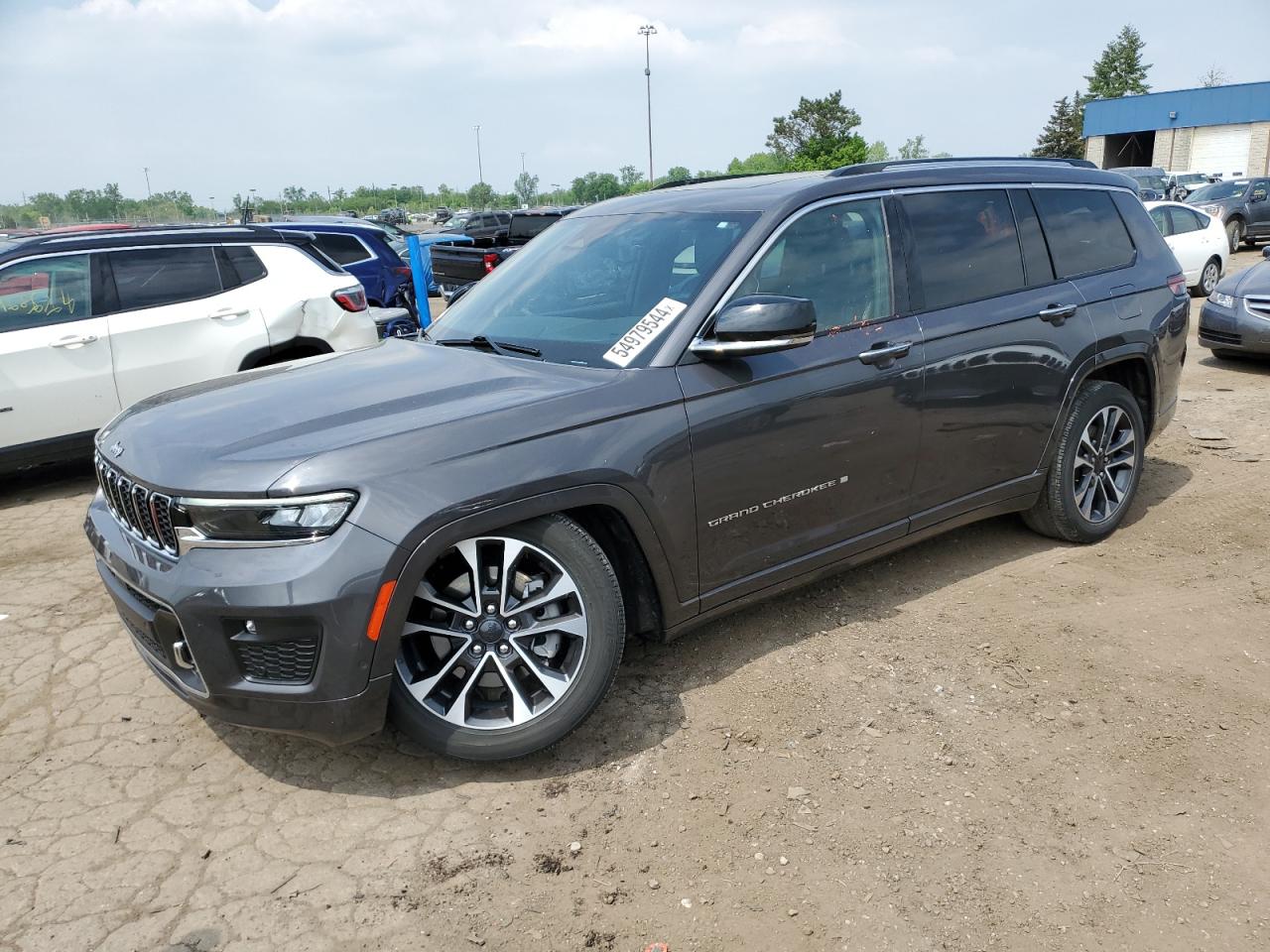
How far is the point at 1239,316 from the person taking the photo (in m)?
9.27

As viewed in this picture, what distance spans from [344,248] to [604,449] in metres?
9.36

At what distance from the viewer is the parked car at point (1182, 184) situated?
27.5m

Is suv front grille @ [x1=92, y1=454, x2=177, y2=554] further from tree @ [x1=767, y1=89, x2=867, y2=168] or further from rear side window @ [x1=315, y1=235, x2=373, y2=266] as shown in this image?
tree @ [x1=767, y1=89, x2=867, y2=168]

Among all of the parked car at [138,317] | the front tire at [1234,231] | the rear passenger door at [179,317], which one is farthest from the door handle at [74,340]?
the front tire at [1234,231]

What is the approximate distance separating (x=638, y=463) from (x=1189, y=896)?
1.95 metres

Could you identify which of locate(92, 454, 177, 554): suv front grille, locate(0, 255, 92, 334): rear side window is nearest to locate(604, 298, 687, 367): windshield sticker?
locate(92, 454, 177, 554): suv front grille

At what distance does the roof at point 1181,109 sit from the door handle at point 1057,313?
60.0m

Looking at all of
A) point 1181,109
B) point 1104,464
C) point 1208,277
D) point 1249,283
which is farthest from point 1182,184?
point 1104,464

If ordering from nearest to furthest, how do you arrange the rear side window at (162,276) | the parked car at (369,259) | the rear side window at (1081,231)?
the rear side window at (1081,231) < the rear side window at (162,276) < the parked car at (369,259)

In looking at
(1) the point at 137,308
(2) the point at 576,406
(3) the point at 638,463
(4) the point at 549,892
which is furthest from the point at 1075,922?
(1) the point at 137,308

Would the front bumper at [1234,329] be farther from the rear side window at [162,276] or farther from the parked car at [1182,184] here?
the parked car at [1182,184]

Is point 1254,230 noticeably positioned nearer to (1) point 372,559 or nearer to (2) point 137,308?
(2) point 137,308

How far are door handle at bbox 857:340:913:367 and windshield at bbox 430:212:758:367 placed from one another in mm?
687

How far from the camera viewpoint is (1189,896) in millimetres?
2564
